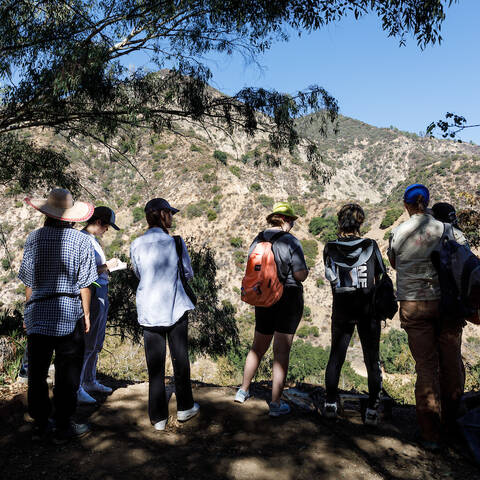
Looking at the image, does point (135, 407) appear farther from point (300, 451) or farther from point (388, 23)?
point (388, 23)

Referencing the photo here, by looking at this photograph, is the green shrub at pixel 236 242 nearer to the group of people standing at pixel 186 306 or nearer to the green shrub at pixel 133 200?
the green shrub at pixel 133 200

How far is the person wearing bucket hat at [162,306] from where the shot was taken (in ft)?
7.80

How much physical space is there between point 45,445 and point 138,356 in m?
9.38

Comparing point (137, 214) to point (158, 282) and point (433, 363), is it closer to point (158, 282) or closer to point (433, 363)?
point (158, 282)

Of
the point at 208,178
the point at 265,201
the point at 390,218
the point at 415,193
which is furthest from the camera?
the point at 390,218

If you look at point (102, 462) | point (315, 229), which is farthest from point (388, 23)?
point (315, 229)

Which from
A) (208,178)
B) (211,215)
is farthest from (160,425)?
(208,178)

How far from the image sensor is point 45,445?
7.08 feet

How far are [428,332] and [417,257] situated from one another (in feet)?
1.51

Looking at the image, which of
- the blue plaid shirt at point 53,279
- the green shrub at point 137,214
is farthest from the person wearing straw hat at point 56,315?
the green shrub at point 137,214

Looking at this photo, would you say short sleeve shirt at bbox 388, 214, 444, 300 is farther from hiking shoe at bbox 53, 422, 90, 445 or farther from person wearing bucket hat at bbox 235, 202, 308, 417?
hiking shoe at bbox 53, 422, 90, 445

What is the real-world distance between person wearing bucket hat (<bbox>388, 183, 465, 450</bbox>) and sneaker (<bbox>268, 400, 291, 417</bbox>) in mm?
831

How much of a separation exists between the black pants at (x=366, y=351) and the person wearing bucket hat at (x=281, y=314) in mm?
306

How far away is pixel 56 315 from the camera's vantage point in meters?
2.11
